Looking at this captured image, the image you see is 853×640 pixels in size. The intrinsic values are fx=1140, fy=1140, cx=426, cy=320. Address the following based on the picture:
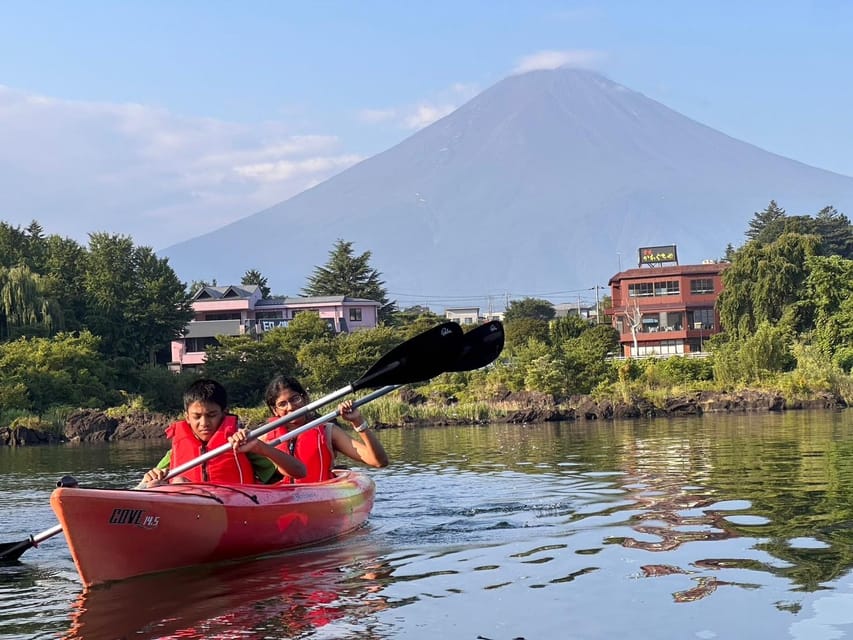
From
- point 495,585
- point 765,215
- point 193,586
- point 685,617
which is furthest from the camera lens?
point 765,215

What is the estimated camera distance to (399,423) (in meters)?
35.2

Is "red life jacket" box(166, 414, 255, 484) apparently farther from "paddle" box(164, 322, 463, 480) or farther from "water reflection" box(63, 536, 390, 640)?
"paddle" box(164, 322, 463, 480)

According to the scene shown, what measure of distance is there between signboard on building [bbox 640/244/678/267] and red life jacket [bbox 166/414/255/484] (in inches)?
2844

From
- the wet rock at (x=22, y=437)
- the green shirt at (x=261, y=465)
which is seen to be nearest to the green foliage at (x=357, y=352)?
the wet rock at (x=22, y=437)

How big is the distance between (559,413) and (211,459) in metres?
26.8

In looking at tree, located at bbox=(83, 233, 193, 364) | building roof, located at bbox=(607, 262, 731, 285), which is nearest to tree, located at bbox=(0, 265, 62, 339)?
tree, located at bbox=(83, 233, 193, 364)

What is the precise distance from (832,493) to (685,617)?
581cm

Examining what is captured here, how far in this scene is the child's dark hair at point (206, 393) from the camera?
28.2 ft

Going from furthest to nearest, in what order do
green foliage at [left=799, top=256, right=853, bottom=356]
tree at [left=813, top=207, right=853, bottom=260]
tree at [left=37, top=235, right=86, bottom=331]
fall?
1. tree at [left=813, top=207, right=853, bottom=260]
2. tree at [left=37, top=235, right=86, bottom=331]
3. green foliage at [left=799, top=256, right=853, bottom=356]

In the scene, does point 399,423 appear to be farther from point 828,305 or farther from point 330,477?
point 330,477

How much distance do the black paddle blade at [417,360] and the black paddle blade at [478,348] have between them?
10 centimetres

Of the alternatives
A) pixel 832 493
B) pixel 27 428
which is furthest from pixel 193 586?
pixel 27 428

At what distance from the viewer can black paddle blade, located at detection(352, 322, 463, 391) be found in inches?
366

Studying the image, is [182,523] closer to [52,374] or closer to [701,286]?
[52,374]
